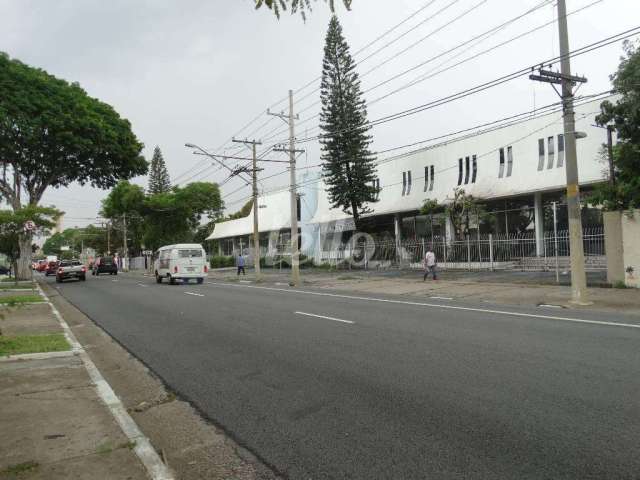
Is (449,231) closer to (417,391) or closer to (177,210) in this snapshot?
(417,391)

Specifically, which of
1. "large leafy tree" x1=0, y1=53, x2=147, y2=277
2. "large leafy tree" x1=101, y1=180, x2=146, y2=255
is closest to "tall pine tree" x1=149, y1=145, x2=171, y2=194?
"large leafy tree" x1=101, y1=180, x2=146, y2=255

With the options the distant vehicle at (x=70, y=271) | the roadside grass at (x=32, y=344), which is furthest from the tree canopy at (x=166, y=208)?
the roadside grass at (x=32, y=344)

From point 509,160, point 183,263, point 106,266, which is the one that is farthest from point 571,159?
point 106,266

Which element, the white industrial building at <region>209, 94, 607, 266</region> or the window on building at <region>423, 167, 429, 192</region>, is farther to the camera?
the window on building at <region>423, 167, 429, 192</region>

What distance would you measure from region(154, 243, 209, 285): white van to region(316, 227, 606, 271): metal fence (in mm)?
11115

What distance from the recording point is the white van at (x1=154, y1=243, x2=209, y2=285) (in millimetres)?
27484

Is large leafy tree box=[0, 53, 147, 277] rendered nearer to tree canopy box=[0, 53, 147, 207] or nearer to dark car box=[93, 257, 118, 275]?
tree canopy box=[0, 53, 147, 207]

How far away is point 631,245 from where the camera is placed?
16.4m

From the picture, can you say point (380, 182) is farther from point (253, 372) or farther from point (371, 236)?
point (253, 372)

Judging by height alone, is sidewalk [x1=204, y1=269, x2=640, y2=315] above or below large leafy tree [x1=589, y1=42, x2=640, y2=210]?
below

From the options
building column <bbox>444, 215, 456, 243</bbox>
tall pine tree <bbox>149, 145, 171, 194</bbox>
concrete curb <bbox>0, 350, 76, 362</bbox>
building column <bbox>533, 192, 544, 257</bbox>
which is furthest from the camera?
tall pine tree <bbox>149, 145, 171, 194</bbox>

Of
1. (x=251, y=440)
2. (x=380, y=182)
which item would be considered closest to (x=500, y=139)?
(x=380, y=182)

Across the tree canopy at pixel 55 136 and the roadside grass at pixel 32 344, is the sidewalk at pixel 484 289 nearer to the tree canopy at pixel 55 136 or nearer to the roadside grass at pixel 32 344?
the roadside grass at pixel 32 344

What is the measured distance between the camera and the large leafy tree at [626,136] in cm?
1612
